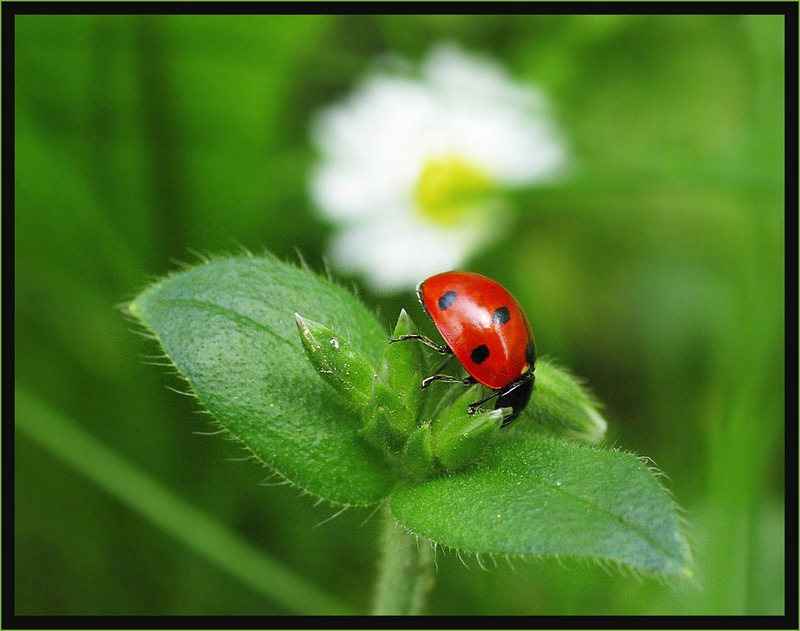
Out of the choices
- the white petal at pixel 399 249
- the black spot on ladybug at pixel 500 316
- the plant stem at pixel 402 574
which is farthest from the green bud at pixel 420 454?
the white petal at pixel 399 249

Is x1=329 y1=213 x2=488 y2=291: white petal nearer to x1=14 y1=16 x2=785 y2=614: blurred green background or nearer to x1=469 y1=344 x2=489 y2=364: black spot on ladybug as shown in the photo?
x1=14 y1=16 x2=785 y2=614: blurred green background

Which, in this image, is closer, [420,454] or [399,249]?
[420,454]

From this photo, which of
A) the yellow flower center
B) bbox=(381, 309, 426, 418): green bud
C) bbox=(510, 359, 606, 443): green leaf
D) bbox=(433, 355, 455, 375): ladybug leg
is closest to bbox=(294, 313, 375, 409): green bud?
bbox=(381, 309, 426, 418): green bud

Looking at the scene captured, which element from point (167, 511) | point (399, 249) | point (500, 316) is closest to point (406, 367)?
point (500, 316)

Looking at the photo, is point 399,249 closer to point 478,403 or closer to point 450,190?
point 450,190

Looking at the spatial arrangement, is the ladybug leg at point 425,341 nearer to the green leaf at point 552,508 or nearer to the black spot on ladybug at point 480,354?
the black spot on ladybug at point 480,354

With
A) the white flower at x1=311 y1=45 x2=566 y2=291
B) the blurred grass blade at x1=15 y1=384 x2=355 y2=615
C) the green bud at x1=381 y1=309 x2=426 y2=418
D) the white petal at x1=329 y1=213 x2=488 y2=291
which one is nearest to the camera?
the green bud at x1=381 y1=309 x2=426 y2=418

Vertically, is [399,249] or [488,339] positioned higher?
[399,249]
